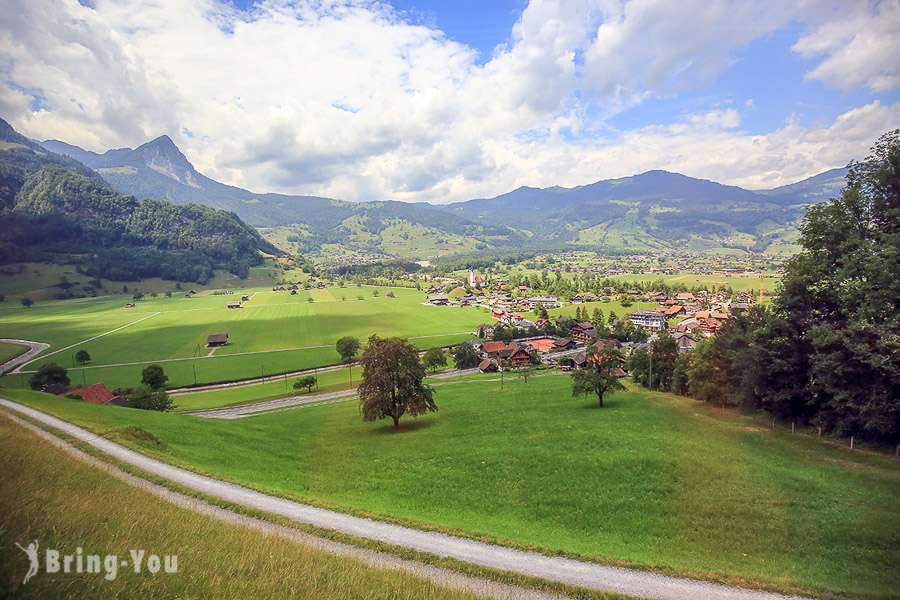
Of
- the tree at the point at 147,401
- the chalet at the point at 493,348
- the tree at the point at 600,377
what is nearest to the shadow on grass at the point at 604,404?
the tree at the point at 600,377

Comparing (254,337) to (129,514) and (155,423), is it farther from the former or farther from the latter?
(129,514)

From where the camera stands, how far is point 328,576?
7789 millimetres

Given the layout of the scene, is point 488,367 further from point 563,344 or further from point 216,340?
point 216,340

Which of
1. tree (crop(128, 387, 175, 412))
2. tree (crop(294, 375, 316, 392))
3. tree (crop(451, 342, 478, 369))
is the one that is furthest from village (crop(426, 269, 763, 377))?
tree (crop(128, 387, 175, 412))

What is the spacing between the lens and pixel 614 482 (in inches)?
675

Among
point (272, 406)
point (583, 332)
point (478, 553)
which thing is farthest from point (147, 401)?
point (583, 332)

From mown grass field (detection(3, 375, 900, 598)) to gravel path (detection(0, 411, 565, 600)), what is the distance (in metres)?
2.55

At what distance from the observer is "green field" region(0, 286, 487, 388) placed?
6712 cm

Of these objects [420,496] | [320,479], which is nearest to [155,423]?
[320,479]

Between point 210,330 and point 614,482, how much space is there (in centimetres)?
10195

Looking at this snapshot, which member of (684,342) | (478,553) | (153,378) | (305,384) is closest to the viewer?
(478,553)

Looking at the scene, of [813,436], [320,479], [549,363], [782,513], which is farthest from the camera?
[549,363]

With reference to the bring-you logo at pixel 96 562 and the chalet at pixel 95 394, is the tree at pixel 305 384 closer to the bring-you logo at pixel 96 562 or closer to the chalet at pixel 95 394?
the chalet at pixel 95 394

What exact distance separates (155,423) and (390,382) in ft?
50.1
